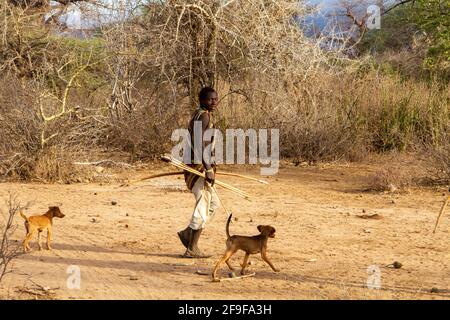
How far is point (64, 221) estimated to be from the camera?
30.3 ft

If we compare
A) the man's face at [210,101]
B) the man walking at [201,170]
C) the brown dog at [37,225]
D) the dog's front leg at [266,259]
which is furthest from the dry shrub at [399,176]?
the brown dog at [37,225]

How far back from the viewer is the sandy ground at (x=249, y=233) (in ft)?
20.5

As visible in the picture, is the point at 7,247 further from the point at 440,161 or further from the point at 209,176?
the point at 440,161

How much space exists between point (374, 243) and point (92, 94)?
8762mm

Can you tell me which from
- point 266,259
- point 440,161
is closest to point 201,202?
point 266,259

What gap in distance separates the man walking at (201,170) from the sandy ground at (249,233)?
0.69 feet

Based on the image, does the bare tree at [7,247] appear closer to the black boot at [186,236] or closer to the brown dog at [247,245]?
the black boot at [186,236]

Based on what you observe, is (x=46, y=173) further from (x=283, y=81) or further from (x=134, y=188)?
(x=283, y=81)

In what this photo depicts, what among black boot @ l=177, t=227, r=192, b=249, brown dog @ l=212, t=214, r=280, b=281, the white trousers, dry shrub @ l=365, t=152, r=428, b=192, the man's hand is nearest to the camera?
brown dog @ l=212, t=214, r=280, b=281

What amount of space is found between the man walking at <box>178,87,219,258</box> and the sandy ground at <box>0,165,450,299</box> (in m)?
0.21

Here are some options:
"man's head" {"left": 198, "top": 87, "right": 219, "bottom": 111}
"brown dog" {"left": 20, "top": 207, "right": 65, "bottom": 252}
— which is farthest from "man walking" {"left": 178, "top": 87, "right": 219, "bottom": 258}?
"brown dog" {"left": 20, "top": 207, "right": 65, "bottom": 252}

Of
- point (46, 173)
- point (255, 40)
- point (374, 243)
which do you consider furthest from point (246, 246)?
point (255, 40)

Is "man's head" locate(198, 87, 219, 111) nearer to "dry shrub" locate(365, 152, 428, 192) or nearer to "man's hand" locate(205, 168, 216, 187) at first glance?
"man's hand" locate(205, 168, 216, 187)

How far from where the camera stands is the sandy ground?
20.5ft
